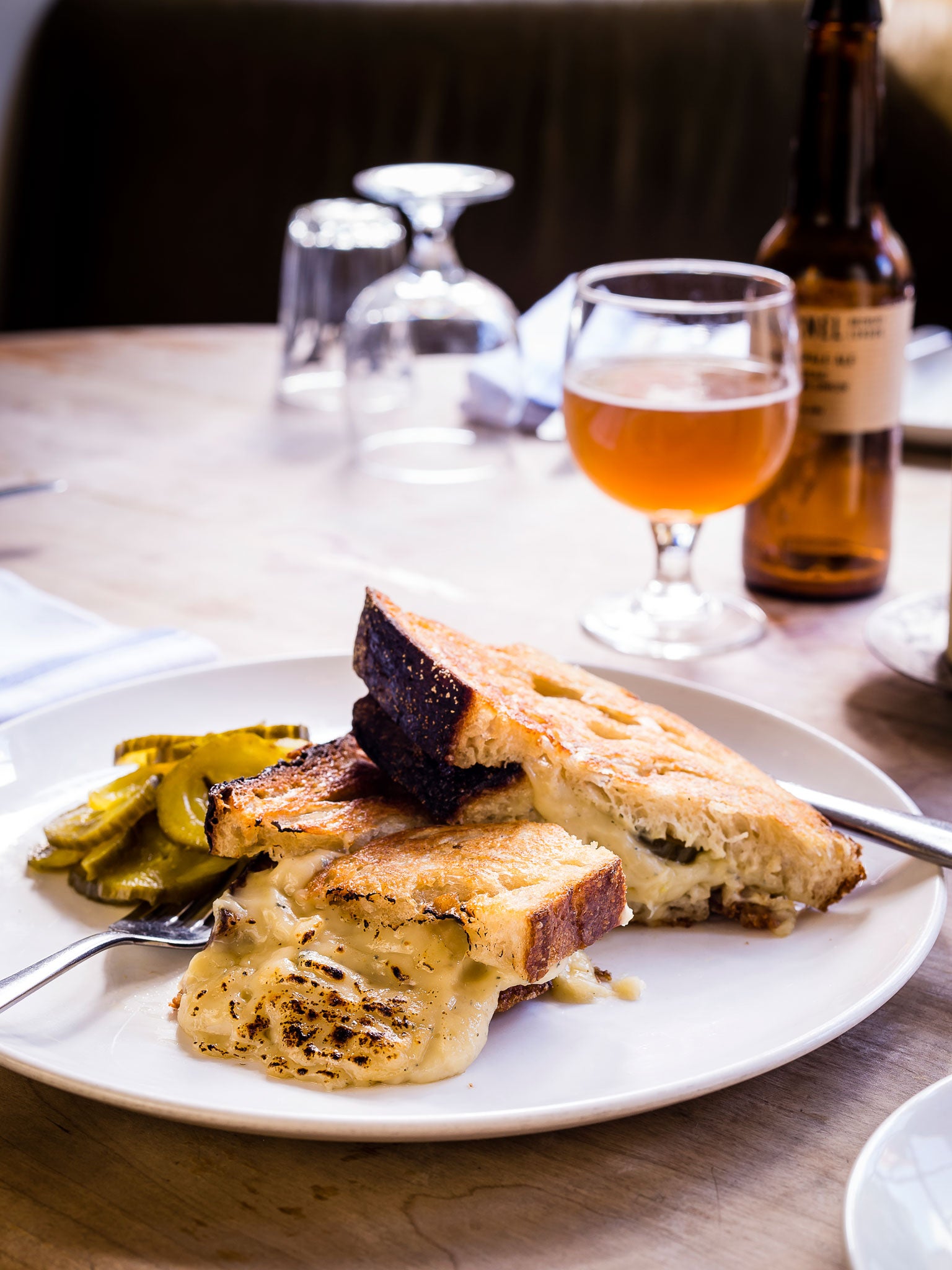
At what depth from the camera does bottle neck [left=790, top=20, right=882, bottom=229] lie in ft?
4.85

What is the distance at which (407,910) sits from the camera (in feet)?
2.74

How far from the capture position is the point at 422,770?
0.99 meters

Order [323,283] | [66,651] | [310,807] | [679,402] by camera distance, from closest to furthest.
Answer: [310,807] → [66,651] → [679,402] → [323,283]

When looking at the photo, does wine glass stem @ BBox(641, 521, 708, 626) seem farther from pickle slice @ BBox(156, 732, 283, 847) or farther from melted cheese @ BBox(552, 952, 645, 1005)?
melted cheese @ BBox(552, 952, 645, 1005)

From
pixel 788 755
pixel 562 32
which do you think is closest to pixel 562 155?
pixel 562 32

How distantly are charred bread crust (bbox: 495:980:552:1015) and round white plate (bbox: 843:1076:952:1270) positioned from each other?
0.76ft

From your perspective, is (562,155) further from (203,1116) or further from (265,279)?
(203,1116)

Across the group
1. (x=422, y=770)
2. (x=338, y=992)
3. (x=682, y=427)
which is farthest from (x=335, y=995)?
(x=682, y=427)

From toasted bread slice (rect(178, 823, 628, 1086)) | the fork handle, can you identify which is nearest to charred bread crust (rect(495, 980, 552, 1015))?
toasted bread slice (rect(178, 823, 628, 1086))

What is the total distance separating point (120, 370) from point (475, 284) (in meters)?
0.72

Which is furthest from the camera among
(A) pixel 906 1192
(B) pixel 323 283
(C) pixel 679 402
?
(B) pixel 323 283

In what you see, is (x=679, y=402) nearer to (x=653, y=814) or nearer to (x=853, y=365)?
(x=853, y=365)

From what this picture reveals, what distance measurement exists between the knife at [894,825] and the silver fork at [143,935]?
436 millimetres

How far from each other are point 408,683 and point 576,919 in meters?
0.26
